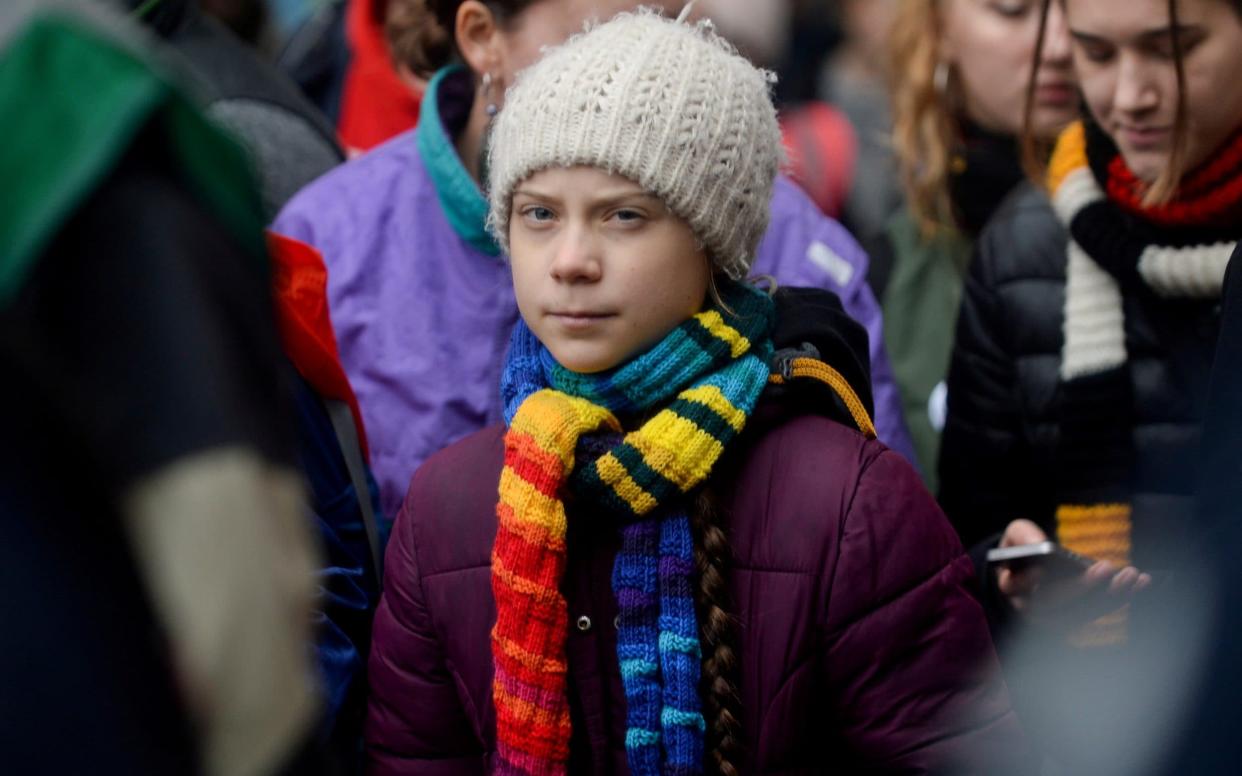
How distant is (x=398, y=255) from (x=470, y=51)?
42 cm

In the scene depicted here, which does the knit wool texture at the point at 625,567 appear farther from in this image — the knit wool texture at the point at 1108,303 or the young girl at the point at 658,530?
the knit wool texture at the point at 1108,303

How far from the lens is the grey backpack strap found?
2.45 m

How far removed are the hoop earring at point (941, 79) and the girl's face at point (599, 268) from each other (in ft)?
5.78

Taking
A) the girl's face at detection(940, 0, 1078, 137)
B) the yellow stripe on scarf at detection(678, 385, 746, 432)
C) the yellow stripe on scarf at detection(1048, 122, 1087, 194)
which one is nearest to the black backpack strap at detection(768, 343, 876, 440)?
the yellow stripe on scarf at detection(678, 385, 746, 432)

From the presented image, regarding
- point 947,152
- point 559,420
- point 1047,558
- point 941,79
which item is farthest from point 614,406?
point 941,79

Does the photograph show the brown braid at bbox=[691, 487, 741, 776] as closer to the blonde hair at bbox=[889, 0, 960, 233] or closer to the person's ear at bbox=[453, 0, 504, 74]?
the person's ear at bbox=[453, 0, 504, 74]

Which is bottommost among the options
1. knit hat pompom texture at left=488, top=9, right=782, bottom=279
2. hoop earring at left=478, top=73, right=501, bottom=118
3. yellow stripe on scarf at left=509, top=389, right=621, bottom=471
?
yellow stripe on scarf at left=509, top=389, right=621, bottom=471

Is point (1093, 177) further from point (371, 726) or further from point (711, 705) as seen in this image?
point (371, 726)

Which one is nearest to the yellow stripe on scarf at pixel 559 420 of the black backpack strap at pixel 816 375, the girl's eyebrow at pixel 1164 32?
the black backpack strap at pixel 816 375

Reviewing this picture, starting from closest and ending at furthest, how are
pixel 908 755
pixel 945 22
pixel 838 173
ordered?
pixel 908 755 → pixel 945 22 → pixel 838 173

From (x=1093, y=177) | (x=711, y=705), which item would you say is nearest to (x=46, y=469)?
(x=711, y=705)

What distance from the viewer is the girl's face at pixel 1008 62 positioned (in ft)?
11.3

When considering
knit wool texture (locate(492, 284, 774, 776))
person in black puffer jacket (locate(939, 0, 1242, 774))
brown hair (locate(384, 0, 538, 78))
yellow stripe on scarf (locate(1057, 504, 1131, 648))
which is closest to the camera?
knit wool texture (locate(492, 284, 774, 776))

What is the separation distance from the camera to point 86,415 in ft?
3.06
